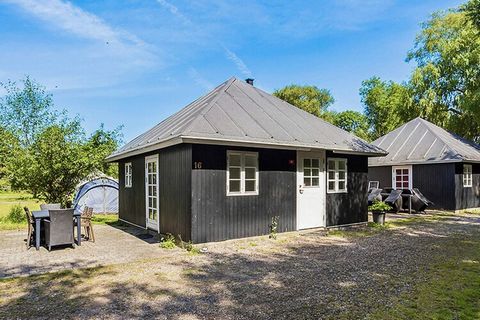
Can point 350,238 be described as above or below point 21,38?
below

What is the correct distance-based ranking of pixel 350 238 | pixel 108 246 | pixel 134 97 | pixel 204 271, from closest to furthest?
1. pixel 204 271
2. pixel 108 246
3. pixel 350 238
4. pixel 134 97

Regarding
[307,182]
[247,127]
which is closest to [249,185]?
[247,127]

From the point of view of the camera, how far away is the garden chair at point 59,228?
7601 mm

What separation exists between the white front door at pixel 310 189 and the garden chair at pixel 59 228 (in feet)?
19.0

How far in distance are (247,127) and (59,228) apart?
4972mm

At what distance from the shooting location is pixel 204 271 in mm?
5926

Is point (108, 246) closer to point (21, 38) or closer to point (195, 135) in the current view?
point (195, 135)

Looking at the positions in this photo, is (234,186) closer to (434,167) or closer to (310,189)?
(310,189)

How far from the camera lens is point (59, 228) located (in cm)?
770

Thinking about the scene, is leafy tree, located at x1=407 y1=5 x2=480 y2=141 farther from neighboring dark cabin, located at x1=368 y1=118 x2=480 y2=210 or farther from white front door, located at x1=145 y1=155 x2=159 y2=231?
white front door, located at x1=145 y1=155 x2=159 y2=231

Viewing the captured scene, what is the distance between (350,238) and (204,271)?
4.85 m

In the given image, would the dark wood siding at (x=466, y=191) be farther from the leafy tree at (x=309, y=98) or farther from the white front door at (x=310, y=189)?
the leafy tree at (x=309, y=98)

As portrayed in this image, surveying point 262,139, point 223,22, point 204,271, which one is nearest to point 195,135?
point 262,139

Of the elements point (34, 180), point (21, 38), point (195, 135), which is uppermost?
point (21, 38)
